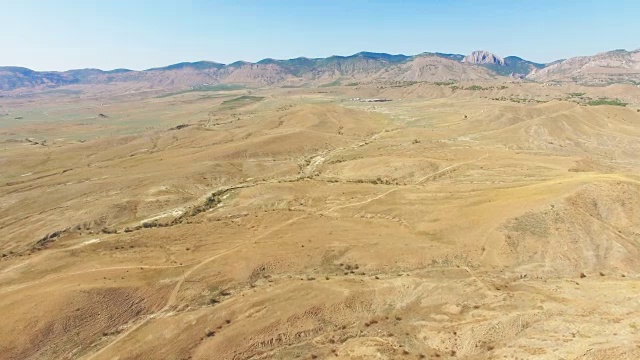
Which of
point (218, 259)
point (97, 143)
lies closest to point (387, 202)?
point (218, 259)

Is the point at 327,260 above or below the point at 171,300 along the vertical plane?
above

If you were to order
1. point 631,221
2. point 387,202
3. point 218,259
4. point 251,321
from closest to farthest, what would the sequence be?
1. point 251,321
2. point 218,259
3. point 631,221
4. point 387,202

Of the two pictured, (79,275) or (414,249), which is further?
(414,249)

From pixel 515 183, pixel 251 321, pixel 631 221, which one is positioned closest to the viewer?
pixel 251 321

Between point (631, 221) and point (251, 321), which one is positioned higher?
point (631, 221)

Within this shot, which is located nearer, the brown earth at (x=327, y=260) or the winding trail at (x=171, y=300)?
Answer: the brown earth at (x=327, y=260)

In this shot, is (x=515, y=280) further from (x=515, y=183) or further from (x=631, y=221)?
(x=515, y=183)

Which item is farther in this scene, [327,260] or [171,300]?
[327,260]

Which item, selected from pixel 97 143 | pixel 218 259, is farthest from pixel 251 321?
pixel 97 143

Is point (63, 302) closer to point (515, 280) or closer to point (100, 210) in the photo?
point (100, 210)

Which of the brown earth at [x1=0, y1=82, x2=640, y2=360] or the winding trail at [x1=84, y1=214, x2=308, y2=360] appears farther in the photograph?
the winding trail at [x1=84, y1=214, x2=308, y2=360]
